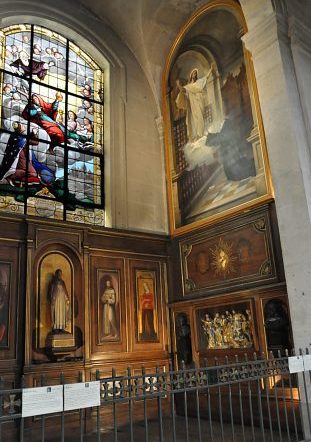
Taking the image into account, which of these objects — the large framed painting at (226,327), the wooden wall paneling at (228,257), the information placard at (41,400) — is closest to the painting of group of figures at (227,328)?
the large framed painting at (226,327)

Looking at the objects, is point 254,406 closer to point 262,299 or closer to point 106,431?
point 262,299

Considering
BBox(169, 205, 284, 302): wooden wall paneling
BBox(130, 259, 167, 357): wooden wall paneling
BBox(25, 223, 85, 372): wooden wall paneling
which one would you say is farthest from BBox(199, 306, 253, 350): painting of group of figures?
BBox(25, 223, 85, 372): wooden wall paneling


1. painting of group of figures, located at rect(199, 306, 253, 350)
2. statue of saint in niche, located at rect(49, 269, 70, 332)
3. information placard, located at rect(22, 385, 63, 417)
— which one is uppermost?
statue of saint in niche, located at rect(49, 269, 70, 332)

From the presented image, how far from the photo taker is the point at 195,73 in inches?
414

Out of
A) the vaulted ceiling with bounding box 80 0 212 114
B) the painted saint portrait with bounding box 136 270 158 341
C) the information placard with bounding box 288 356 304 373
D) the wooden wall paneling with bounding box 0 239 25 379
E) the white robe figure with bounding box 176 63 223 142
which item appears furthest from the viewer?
the vaulted ceiling with bounding box 80 0 212 114

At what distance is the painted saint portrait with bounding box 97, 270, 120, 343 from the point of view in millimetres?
8922

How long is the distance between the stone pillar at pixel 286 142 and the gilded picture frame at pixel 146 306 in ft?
12.7

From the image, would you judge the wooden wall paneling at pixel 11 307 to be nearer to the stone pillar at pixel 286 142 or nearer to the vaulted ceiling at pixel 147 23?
the stone pillar at pixel 286 142

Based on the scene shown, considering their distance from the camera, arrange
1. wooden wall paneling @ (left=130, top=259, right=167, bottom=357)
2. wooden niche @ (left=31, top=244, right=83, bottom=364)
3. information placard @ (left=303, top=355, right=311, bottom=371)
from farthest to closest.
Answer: wooden wall paneling @ (left=130, top=259, right=167, bottom=357)
wooden niche @ (left=31, top=244, right=83, bottom=364)
information placard @ (left=303, top=355, right=311, bottom=371)

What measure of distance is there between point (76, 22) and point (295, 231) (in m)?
8.02

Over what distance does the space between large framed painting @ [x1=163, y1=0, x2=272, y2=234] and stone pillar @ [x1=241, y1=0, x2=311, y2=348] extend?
3.66 ft

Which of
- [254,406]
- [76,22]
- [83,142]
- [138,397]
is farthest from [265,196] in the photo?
[76,22]

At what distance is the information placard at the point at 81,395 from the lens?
10.1ft

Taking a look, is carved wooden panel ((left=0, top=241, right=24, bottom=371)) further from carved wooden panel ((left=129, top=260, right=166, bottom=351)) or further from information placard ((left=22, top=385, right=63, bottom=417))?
information placard ((left=22, top=385, right=63, bottom=417))
